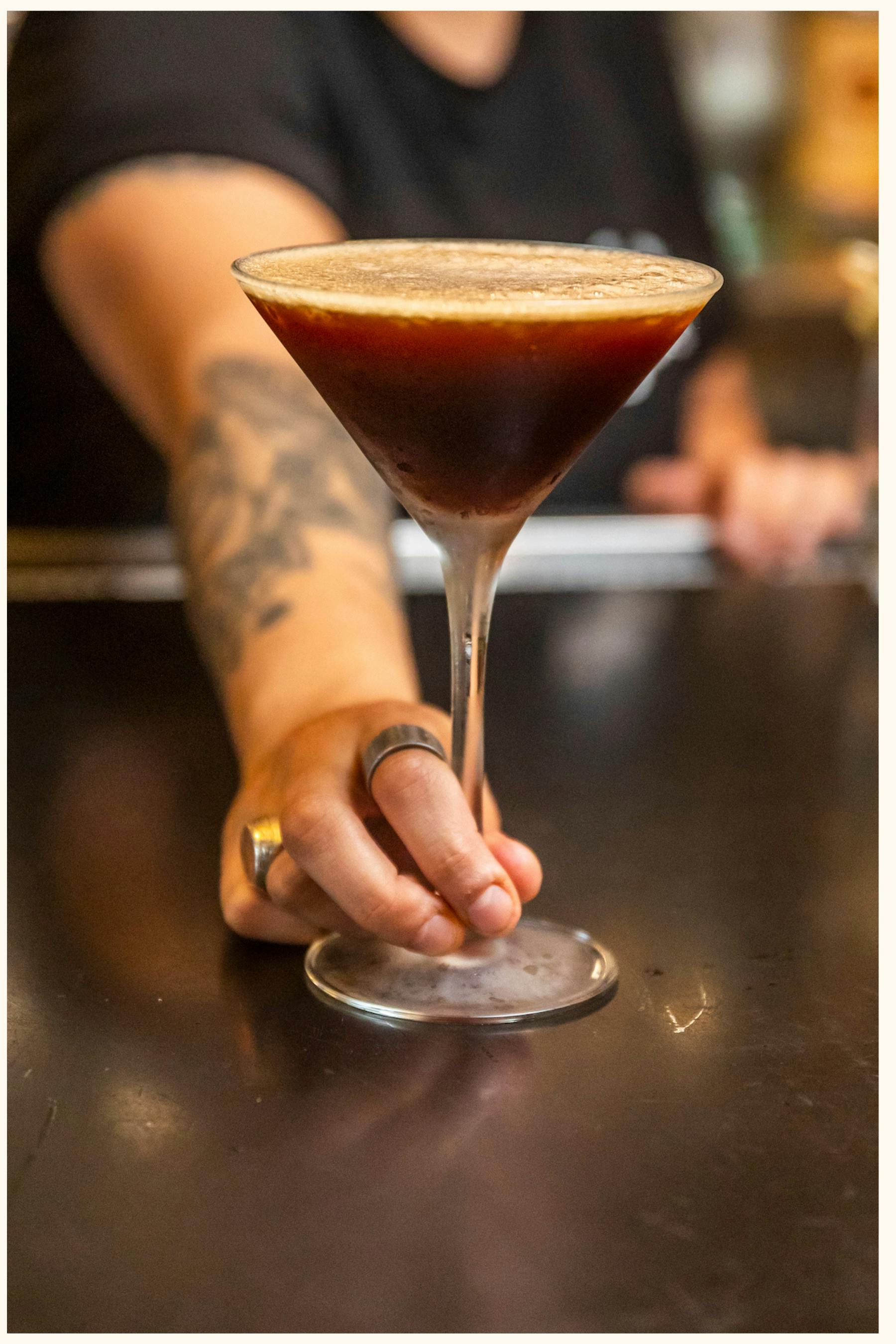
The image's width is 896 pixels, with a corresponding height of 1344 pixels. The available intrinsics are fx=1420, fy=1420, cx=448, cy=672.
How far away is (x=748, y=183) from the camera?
3512 millimetres

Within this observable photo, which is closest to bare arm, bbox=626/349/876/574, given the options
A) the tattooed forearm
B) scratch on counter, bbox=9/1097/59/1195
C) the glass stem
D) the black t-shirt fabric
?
the black t-shirt fabric

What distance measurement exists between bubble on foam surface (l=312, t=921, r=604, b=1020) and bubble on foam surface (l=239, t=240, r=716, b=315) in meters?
0.32

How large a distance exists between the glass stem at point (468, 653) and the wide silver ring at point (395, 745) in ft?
0.04

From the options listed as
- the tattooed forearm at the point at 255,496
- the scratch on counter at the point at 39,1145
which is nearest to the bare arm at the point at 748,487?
the tattooed forearm at the point at 255,496

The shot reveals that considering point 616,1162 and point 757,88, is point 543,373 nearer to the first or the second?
point 616,1162

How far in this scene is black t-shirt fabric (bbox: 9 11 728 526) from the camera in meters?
1.26

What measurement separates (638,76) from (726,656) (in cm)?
124

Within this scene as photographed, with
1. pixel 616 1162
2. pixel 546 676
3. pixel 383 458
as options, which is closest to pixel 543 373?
pixel 383 458

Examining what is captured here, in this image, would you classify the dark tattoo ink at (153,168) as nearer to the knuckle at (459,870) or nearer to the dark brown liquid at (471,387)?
the dark brown liquid at (471,387)

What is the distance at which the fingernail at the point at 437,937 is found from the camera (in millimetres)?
669

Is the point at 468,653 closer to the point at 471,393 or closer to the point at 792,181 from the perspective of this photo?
the point at 471,393

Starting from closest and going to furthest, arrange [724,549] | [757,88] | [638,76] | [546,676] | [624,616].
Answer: [546,676] → [624,616] → [724,549] → [638,76] → [757,88]

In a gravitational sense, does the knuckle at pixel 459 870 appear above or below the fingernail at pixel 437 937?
above

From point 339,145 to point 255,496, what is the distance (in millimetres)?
867
